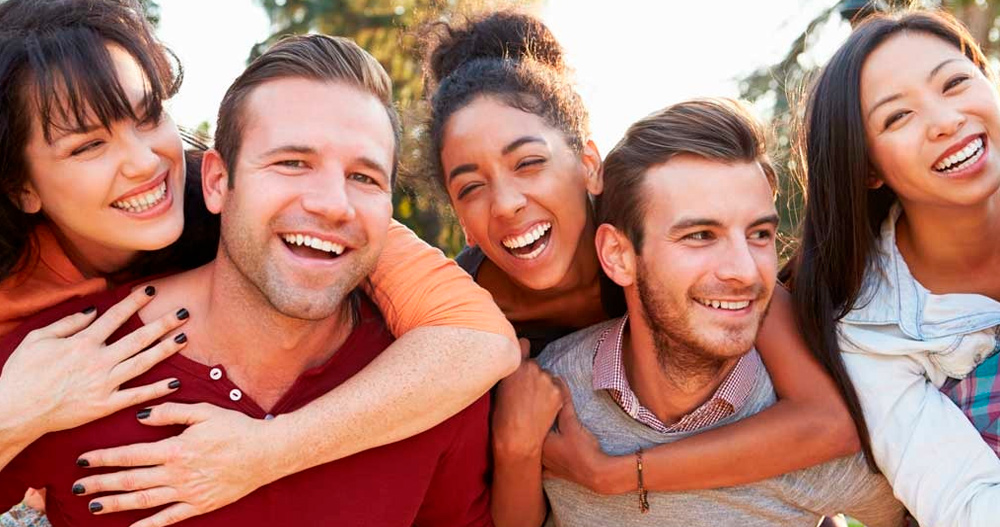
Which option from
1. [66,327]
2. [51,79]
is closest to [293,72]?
[51,79]

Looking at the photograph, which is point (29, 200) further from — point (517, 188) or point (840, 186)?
point (840, 186)

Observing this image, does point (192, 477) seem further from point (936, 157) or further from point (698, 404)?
point (936, 157)

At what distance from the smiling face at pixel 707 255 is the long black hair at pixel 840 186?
254mm

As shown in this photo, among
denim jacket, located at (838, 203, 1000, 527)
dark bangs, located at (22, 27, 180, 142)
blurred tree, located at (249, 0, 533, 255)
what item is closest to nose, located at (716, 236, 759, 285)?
denim jacket, located at (838, 203, 1000, 527)

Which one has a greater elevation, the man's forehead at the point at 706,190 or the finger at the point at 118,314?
the man's forehead at the point at 706,190

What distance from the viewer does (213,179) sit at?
10.2 ft

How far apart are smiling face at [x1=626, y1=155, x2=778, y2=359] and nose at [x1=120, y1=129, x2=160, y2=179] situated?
1.62 meters

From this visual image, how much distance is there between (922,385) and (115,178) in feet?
8.57

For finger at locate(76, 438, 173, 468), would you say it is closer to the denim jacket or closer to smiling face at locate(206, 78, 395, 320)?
smiling face at locate(206, 78, 395, 320)

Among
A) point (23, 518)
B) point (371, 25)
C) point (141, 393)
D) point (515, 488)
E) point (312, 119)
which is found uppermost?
point (312, 119)

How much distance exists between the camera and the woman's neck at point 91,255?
3.26m

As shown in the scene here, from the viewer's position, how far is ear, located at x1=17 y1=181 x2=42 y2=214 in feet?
10.1

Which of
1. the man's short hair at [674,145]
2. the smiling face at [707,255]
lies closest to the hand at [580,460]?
the smiling face at [707,255]

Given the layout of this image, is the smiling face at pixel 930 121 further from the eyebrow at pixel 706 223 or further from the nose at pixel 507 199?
the nose at pixel 507 199
